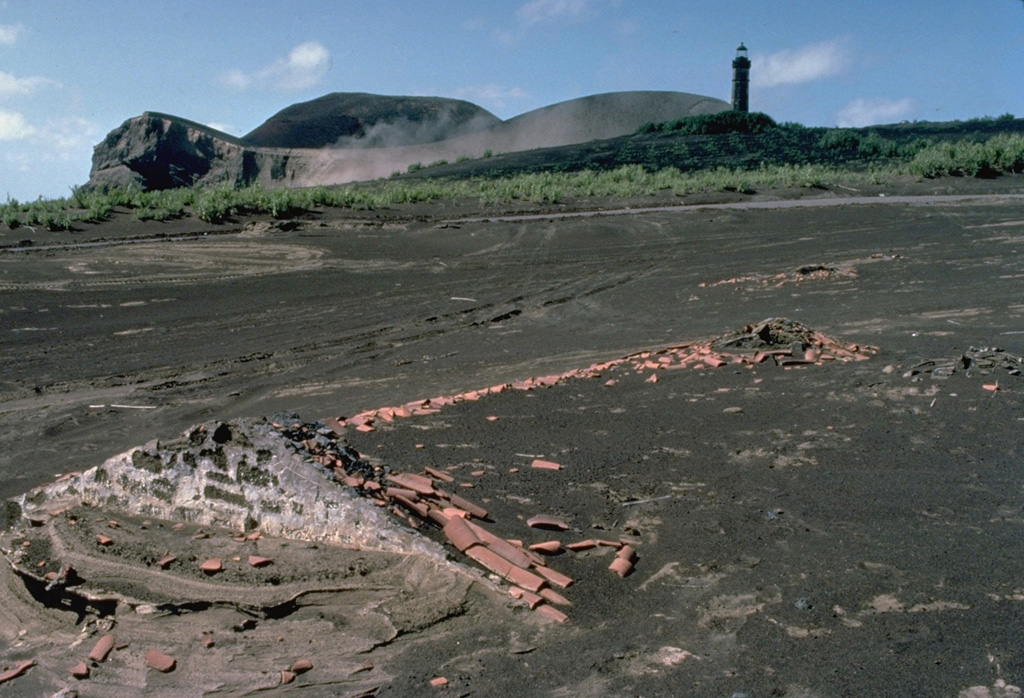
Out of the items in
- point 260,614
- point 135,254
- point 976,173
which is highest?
point 976,173

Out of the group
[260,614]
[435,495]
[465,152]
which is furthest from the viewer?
[465,152]

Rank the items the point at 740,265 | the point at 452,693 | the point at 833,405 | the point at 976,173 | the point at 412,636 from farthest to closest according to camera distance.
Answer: the point at 976,173 < the point at 740,265 < the point at 833,405 < the point at 412,636 < the point at 452,693

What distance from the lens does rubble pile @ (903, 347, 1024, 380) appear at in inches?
301

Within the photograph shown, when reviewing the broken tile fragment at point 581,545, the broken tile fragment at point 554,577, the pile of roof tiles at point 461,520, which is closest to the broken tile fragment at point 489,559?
the pile of roof tiles at point 461,520

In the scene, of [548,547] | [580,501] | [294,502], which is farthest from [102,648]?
[580,501]

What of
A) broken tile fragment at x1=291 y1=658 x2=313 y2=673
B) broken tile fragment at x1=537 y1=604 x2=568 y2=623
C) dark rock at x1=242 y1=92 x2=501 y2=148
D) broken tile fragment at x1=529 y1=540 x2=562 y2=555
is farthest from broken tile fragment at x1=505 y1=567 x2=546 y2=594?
dark rock at x1=242 y1=92 x2=501 y2=148

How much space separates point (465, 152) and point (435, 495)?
48.3 meters

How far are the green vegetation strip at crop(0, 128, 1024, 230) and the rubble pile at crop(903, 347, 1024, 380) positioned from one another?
18426 mm

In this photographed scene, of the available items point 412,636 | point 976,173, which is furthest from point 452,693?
point 976,173

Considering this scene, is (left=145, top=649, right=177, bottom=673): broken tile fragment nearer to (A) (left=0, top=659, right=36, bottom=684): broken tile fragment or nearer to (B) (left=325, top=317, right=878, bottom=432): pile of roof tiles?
(A) (left=0, top=659, right=36, bottom=684): broken tile fragment

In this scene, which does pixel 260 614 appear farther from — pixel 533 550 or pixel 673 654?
pixel 673 654

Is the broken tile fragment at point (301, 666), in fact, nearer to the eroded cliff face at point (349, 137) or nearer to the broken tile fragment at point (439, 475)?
the broken tile fragment at point (439, 475)

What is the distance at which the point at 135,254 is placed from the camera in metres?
18.8

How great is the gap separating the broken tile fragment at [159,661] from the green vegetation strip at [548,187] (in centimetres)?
1984
